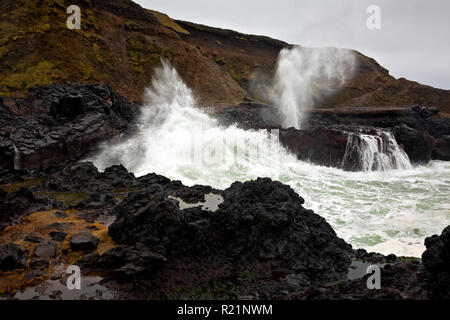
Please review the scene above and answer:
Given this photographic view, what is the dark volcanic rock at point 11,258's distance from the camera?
217 inches

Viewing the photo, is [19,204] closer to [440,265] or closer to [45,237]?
[45,237]

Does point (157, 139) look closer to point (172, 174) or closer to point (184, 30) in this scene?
point (172, 174)

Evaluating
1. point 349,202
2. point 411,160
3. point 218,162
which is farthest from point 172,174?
point 411,160

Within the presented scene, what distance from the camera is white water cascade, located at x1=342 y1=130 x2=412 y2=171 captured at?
21.4 metres

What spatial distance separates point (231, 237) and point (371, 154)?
18447mm

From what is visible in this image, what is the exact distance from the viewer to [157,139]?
20469 millimetres

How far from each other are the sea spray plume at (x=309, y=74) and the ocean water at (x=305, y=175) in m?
25.0

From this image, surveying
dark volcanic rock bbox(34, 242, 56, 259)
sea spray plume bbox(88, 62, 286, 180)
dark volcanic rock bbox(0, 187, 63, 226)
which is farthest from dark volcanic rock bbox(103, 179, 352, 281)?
sea spray plume bbox(88, 62, 286, 180)

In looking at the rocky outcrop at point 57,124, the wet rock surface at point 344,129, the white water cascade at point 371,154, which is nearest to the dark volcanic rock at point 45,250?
the rocky outcrop at point 57,124

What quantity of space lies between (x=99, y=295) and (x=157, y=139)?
1603 centimetres

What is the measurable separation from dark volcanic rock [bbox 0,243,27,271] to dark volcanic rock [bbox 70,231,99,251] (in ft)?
3.05

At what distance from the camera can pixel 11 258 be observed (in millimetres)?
5559

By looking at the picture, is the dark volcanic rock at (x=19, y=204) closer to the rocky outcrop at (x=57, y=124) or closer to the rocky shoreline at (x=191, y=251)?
the rocky shoreline at (x=191, y=251)

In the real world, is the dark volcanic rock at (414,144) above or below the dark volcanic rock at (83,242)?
above
